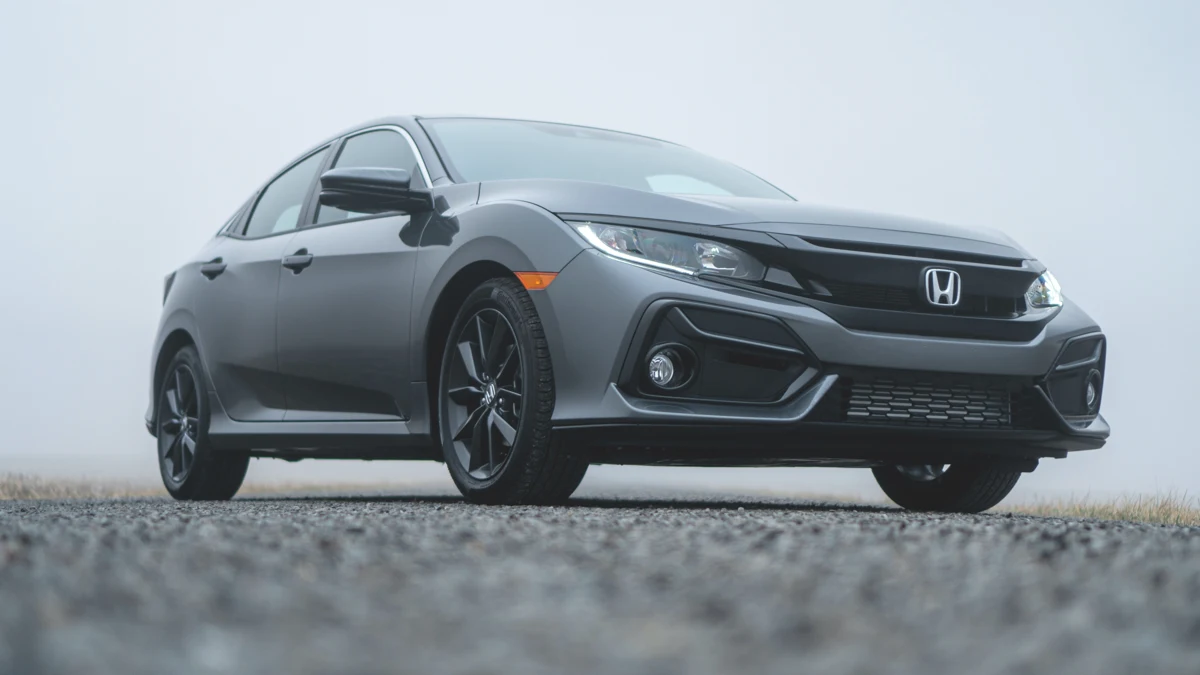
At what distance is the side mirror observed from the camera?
5.23m

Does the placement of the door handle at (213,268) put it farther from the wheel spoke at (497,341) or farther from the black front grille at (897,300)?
the black front grille at (897,300)

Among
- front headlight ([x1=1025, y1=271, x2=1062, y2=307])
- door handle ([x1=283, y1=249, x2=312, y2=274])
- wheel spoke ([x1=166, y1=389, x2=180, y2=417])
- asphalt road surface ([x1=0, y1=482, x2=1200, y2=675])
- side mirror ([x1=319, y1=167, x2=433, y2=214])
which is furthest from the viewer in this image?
wheel spoke ([x1=166, y1=389, x2=180, y2=417])

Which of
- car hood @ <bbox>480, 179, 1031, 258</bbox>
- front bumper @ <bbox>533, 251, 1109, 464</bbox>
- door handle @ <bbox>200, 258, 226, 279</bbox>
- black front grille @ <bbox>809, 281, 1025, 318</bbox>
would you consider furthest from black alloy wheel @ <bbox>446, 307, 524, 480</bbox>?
door handle @ <bbox>200, 258, 226, 279</bbox>

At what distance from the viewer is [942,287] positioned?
473 centimetres

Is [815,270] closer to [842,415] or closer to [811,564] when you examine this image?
[842,415]

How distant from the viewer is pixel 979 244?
500 cm

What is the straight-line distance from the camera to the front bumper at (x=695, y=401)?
4340mm

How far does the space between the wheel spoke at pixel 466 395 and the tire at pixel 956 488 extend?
2.09 metres

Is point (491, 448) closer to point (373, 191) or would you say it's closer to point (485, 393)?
point (485, 393)

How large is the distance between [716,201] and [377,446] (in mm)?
1693

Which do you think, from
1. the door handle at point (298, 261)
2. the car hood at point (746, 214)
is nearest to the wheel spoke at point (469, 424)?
the car hood at point (746, 214)

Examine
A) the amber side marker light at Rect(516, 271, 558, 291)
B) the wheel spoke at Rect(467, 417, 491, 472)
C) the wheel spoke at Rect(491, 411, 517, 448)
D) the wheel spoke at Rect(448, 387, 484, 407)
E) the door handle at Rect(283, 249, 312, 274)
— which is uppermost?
the amber side marker light at Rect(516, 271, 558, 291)

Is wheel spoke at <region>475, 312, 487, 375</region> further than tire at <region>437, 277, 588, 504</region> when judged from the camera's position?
Yes

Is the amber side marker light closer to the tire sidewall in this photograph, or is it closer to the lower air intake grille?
the tire sidewall
